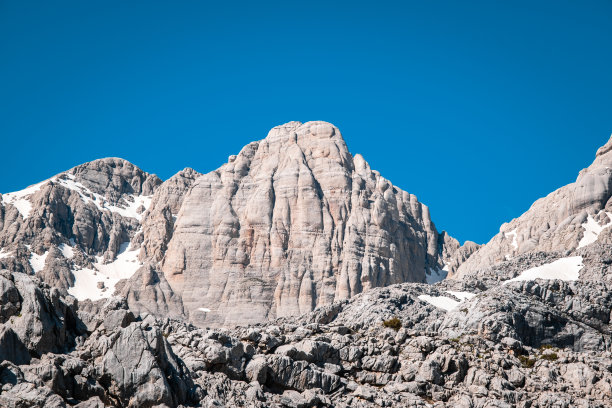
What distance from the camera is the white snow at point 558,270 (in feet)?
490

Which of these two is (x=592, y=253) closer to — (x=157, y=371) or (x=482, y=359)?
(x=482, y=359)

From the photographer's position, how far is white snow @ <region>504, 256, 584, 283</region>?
149 meters

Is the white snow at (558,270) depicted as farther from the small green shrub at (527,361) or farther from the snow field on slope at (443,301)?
the small green shrub at (527,361)

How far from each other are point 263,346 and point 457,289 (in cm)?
6613

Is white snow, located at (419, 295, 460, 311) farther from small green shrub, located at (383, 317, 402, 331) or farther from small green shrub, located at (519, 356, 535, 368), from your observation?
small green shrub, located at (519, 356, 535, 368)

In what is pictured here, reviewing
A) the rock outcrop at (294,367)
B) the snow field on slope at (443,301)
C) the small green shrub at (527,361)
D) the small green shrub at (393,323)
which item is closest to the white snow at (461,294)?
the snow field on slope at (443,301)

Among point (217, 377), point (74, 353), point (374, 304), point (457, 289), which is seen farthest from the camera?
point (457, 289)

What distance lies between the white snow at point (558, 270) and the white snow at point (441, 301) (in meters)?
24.5

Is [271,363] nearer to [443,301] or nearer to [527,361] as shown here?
[527,361]

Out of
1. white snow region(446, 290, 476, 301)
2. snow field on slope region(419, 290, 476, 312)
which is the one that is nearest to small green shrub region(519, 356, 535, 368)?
snow field on slope region(419, 290, 476, 312)

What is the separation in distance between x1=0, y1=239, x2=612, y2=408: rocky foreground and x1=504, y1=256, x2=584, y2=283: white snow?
43310mm

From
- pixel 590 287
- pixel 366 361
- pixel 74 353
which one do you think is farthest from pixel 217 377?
pixel 590 287

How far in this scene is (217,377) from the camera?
65750mm

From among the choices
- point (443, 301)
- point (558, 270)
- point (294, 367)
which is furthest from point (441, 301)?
point (294, 367)
